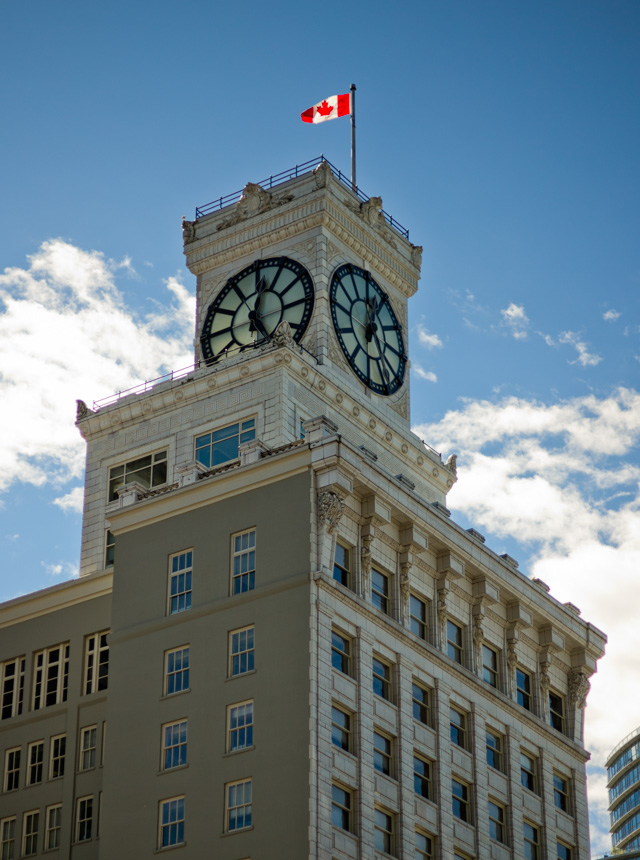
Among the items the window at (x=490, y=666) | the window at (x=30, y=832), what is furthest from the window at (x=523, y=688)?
the window at (x=30, y=832)

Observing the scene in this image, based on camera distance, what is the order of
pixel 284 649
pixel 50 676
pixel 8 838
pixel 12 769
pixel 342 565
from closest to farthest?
pixel 284 649, pixel 342 565, pixel 8 838, pixel 12 769, pixel 50 676

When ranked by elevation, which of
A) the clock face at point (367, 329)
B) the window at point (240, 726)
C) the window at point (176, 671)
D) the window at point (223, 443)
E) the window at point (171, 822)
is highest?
the clock face at point (367, 329)

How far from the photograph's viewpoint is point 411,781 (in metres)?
73.7

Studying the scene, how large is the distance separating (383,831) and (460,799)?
287 inches

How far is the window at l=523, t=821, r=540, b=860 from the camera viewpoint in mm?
80875

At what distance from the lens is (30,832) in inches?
3083

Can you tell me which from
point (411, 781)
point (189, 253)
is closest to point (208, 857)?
point (411, 781)

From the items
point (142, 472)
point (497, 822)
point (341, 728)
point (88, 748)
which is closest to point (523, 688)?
point (497, 822)

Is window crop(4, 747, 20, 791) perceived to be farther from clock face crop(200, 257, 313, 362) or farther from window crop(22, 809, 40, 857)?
clock face crop(200, 257, 313, 362)

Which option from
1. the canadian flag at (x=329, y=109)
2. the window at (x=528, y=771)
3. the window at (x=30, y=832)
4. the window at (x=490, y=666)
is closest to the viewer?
the window at (x=30, y=832)

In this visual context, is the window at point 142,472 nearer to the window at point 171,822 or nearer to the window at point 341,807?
the window at point 171,822

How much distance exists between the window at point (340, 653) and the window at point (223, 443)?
17.1m

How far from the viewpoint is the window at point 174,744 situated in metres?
71.2

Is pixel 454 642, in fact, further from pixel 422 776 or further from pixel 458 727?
pixel 422 776
